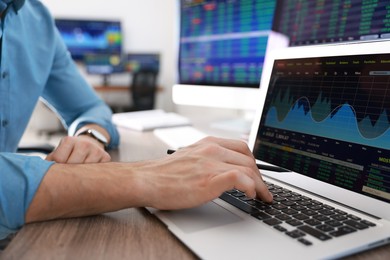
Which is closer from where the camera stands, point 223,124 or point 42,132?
point 223,124

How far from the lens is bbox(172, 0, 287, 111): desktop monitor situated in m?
0.99

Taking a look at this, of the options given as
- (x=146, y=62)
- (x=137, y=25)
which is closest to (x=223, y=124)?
(x=146, y=62)

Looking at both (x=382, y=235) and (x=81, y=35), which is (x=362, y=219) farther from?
(x=81, y=35)

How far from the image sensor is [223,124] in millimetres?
1229

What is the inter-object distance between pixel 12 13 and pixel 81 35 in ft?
13.6

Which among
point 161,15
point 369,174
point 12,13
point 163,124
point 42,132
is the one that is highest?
point 161,15

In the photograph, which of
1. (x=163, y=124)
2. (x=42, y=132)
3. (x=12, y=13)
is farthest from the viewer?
(x=42, y=132)

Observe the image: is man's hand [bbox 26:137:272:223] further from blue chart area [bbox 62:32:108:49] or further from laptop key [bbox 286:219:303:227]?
blue chart area [bbox 62:32:108:49]

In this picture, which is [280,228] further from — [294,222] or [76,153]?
[76,153]

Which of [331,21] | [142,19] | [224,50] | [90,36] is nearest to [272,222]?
[331,21]

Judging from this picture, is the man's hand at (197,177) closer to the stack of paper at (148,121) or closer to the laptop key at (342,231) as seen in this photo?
the laptop key at (342,231)

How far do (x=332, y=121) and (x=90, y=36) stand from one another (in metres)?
4.77

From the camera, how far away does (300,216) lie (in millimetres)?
415

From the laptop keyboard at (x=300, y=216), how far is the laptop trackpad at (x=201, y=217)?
0.09 feet
